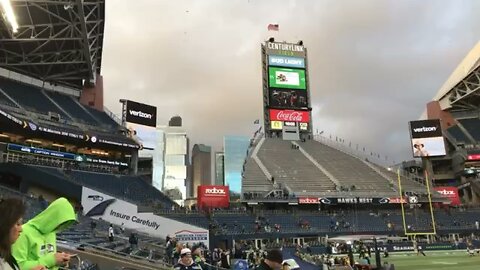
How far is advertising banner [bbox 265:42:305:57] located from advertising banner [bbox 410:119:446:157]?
57.9 feet

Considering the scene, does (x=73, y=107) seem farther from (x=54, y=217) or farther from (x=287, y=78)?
(x=54, y=217)

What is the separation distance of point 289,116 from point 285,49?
938 cm

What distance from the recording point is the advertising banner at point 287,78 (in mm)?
57562

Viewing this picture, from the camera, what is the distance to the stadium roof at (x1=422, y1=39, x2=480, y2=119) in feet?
205

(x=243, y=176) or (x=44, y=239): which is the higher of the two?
(x=243, y=176)

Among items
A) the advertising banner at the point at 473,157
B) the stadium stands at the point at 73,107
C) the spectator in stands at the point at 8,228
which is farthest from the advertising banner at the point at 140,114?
the spectator in stands at the point at 8,228

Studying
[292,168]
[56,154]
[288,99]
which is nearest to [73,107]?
[56,154]

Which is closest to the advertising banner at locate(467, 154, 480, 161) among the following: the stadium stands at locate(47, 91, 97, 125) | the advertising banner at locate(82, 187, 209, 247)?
the advertising banner at locate(82, 187, 209, 247)

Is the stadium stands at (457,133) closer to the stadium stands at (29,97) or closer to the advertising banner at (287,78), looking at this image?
the advertising banner at (287,78)

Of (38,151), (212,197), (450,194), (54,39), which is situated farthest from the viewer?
(450,194)

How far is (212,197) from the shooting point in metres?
44.0

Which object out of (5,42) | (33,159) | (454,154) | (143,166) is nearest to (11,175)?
(33,159)

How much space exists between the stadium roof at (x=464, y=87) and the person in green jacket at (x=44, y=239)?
6670 centimetres

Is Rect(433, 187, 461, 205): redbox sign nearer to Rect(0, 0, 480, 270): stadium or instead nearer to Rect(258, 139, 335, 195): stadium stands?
Rect(0, 0, 480, 270): stadium
